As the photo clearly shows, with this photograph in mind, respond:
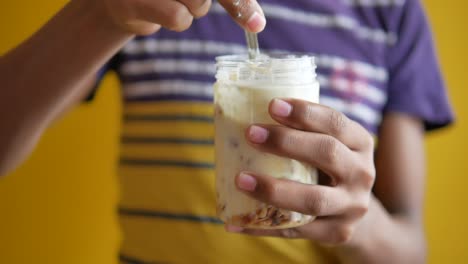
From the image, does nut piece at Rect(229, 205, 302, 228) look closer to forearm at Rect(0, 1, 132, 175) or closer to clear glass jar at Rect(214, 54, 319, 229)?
clear glass jar at Rect(214, 54, 319, 229)

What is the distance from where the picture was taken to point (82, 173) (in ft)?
3.54

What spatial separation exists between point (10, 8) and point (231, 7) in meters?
0.68

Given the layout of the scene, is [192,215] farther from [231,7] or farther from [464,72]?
[464,72]

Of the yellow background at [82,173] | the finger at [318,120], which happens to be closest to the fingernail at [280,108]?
the finger at [318,120]

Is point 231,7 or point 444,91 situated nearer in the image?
point 231,7

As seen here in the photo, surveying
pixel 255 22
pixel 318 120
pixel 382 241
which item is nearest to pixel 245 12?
pixel 255 22

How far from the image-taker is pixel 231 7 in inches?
18.2

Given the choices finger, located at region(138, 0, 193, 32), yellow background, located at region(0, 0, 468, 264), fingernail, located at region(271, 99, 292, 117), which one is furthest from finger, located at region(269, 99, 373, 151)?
yellow background, located at region(0, 0, 468, 264)

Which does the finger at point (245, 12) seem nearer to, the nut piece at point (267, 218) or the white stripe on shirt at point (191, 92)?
the nut piece at point (267, 218)

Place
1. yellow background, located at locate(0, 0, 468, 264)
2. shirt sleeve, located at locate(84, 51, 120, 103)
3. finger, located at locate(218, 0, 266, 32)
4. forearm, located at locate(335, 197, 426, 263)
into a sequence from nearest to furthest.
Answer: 1. finger, located at locate(218, 0, 266, 32)
2. forearm, located at locate(335, 197, 426, 263)
3. shirt sleeve, located at locate(84, 51, 120, 103)
4. yellow background, located at locate(0, 0, 468, 264)

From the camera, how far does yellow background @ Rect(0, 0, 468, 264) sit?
105cm

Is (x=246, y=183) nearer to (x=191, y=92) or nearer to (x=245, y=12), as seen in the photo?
(x=245, y=12)

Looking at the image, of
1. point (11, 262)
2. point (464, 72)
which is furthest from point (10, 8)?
point (464, 72)

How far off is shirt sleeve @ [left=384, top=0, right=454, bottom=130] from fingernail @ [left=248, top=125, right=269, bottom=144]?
357 millimetres
